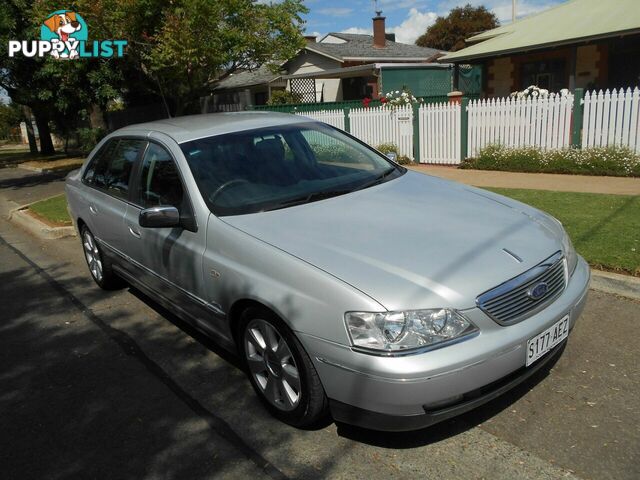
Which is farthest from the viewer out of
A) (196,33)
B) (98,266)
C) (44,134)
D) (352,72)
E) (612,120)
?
(44,134)

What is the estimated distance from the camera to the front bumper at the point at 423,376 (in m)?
2.46

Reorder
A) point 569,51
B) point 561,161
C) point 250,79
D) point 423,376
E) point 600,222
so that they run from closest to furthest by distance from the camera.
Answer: point 423,376, point 600,222, point 561,161, point 569,51, point 250,79

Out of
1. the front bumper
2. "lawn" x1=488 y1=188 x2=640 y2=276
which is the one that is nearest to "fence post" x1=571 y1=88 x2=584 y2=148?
"lawn" x1=488 y1=188 x2=640 y2=276

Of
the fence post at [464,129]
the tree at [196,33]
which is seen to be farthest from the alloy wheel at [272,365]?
the tree at [196,33]

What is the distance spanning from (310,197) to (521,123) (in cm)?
876

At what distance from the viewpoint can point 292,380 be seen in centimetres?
296

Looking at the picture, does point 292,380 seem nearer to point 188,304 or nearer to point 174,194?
point 188,304

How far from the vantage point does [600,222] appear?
6.15m

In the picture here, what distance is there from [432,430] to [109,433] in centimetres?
185

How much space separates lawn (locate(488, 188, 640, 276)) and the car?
171 cm

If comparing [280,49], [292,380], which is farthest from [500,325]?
[280,49]

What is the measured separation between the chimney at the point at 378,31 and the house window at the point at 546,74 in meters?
10.7

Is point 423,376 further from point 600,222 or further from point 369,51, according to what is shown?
point 369,51

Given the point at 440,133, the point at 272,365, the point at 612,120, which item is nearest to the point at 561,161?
the point at 612,120
